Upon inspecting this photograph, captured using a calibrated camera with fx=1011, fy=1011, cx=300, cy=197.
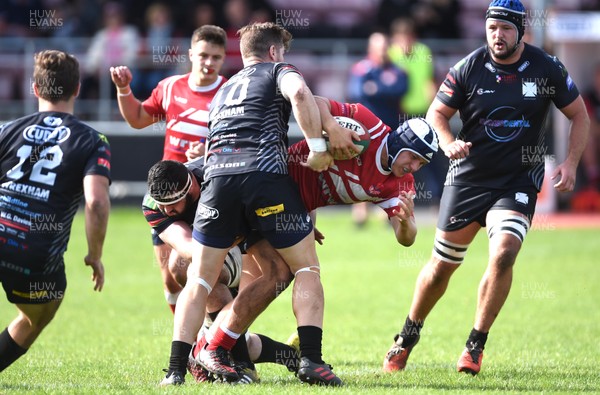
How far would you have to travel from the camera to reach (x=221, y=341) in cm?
669

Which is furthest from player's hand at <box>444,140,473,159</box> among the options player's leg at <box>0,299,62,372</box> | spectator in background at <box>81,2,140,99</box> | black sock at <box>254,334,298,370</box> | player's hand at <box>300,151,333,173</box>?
spectator in background at <box>81,2,140,99</box>

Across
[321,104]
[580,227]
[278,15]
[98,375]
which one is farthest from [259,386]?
[278,15]

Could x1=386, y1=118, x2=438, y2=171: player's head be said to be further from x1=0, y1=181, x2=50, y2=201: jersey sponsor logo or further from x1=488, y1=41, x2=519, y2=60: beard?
x1=0, y1=181, x2=50, y2=201: jersey sponsor logo

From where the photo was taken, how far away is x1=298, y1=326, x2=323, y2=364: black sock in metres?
6.34

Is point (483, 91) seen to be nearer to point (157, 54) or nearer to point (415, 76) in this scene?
point (415, 76)

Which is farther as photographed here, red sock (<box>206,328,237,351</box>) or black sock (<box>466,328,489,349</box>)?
black sock (<box>466,328,489,349</box>)

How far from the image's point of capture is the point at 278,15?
1998 cm

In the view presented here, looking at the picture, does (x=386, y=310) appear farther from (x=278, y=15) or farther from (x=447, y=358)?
(x=278, y=15)

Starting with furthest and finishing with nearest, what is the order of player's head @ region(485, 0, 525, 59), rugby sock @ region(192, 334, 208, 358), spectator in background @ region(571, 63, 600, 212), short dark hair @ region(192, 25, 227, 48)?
spectator in background @ region(571, 63, 600, 212) → short dark hair @ region(192, 25, 227, 48) → player's head @ region(485, 0, 525, 59) → rugby sock @ region(192, 334, 208, 358)

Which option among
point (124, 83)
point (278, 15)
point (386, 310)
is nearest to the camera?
point (124, 83)

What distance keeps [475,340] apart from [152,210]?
7.93 feet

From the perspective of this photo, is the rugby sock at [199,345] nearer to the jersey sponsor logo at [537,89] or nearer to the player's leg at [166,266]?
the player's leg at [166,266]

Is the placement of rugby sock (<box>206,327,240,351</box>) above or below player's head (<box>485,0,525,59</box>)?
below

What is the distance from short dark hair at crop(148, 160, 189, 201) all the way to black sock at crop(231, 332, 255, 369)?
3.65 feet
